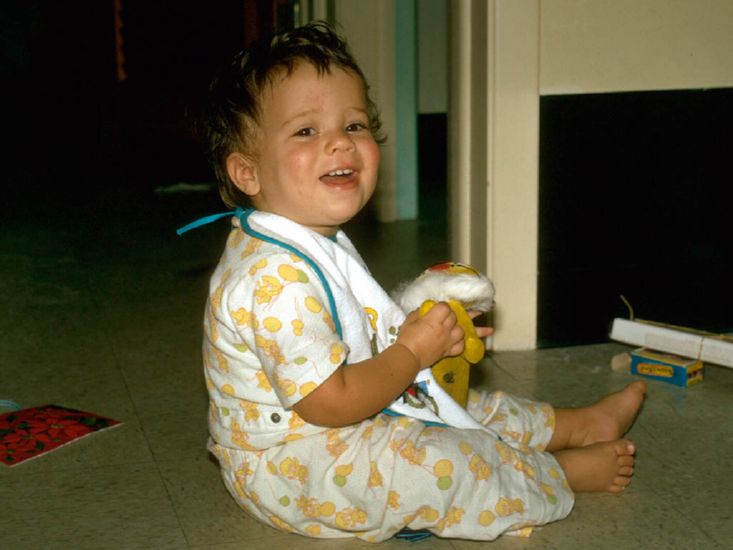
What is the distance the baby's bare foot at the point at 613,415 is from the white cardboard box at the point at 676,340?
254mm

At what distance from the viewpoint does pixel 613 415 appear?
1612 millimetres

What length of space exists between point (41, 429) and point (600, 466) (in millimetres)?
883

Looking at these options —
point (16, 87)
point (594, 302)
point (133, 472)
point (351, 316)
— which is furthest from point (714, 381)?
point (16, 87)

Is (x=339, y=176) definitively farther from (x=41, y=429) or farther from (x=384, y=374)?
(x=41, y=429)

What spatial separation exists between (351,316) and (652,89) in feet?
3.18

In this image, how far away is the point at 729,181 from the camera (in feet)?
7.01

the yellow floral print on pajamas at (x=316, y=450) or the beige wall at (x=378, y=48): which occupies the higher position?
the beige wall at (x=378, y=48)

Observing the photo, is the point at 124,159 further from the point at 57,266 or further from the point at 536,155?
the point at 536,155

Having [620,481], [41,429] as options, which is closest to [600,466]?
[620,481]

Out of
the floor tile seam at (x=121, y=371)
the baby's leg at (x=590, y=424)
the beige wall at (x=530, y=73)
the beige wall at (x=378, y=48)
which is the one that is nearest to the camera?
the baby's leg at (x=590, y=424)

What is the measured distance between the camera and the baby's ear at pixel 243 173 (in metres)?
1.39

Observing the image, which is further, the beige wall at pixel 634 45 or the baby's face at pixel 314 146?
the beige wall at pixel 634 45

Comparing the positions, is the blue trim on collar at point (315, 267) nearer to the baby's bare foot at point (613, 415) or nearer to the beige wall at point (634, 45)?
the baby's bare foot at point (613, 415)

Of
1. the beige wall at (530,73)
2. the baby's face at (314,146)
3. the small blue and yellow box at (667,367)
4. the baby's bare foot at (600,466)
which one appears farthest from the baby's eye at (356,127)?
the small blue and yellow box at (667,367)
